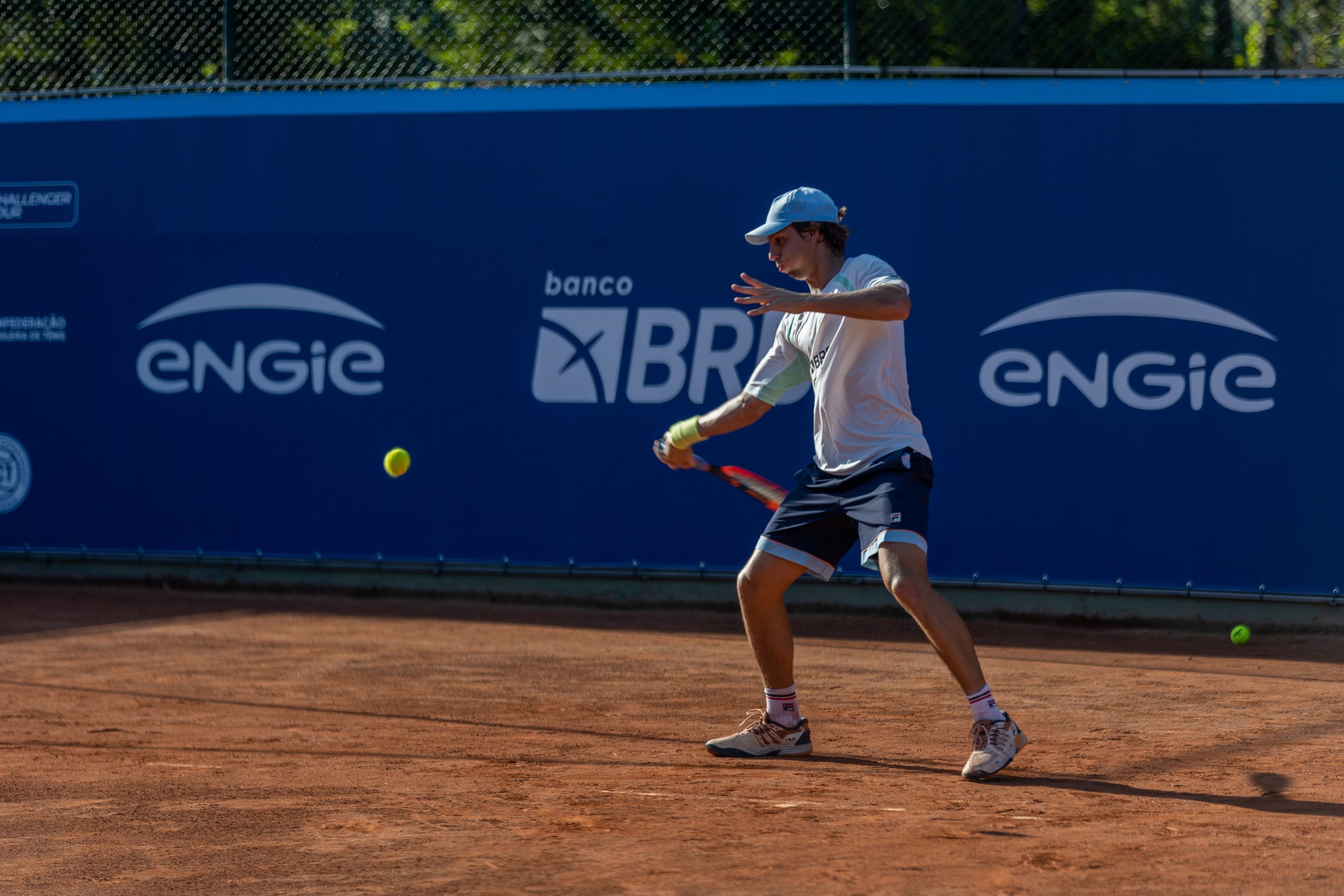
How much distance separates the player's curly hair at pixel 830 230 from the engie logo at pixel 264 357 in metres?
4.51

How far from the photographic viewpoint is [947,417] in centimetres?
778

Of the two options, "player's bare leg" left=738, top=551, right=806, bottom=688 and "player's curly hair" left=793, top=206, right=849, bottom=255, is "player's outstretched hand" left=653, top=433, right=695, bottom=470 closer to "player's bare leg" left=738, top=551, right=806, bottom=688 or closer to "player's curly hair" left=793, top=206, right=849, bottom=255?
"player's bare leg" left=738, top=551, right=806, bottom=688

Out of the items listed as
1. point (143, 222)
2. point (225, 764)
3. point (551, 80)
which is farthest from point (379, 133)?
point (225, 764)

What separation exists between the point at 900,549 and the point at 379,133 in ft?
17.6

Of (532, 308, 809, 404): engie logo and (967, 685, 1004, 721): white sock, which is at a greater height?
(532, 308, 809, 404): engie logo

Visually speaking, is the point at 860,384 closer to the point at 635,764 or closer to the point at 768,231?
the point at 768,231

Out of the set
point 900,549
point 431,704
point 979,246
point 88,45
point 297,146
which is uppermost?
point 88,45

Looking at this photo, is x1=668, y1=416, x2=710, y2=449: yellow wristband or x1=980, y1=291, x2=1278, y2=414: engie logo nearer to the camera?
x1=668, y1=416, x2=710, y2=449: yellow wristband

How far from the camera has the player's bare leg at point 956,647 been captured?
4301 mm

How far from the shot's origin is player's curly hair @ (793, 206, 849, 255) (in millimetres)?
4613

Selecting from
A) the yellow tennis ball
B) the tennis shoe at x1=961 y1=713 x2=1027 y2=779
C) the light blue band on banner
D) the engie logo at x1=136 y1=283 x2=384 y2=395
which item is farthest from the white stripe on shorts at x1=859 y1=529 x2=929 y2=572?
the engie logo at x1=136 y1=283 x2=384 y2=395

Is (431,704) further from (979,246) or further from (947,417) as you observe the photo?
(979,246)

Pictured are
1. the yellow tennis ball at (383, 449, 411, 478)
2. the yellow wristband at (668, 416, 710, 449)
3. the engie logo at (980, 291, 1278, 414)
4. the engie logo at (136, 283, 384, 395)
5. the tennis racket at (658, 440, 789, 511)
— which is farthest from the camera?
the engie logo at (136, 283, 384, 395)

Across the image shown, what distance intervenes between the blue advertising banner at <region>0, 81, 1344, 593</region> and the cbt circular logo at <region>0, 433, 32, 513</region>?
32 mm
